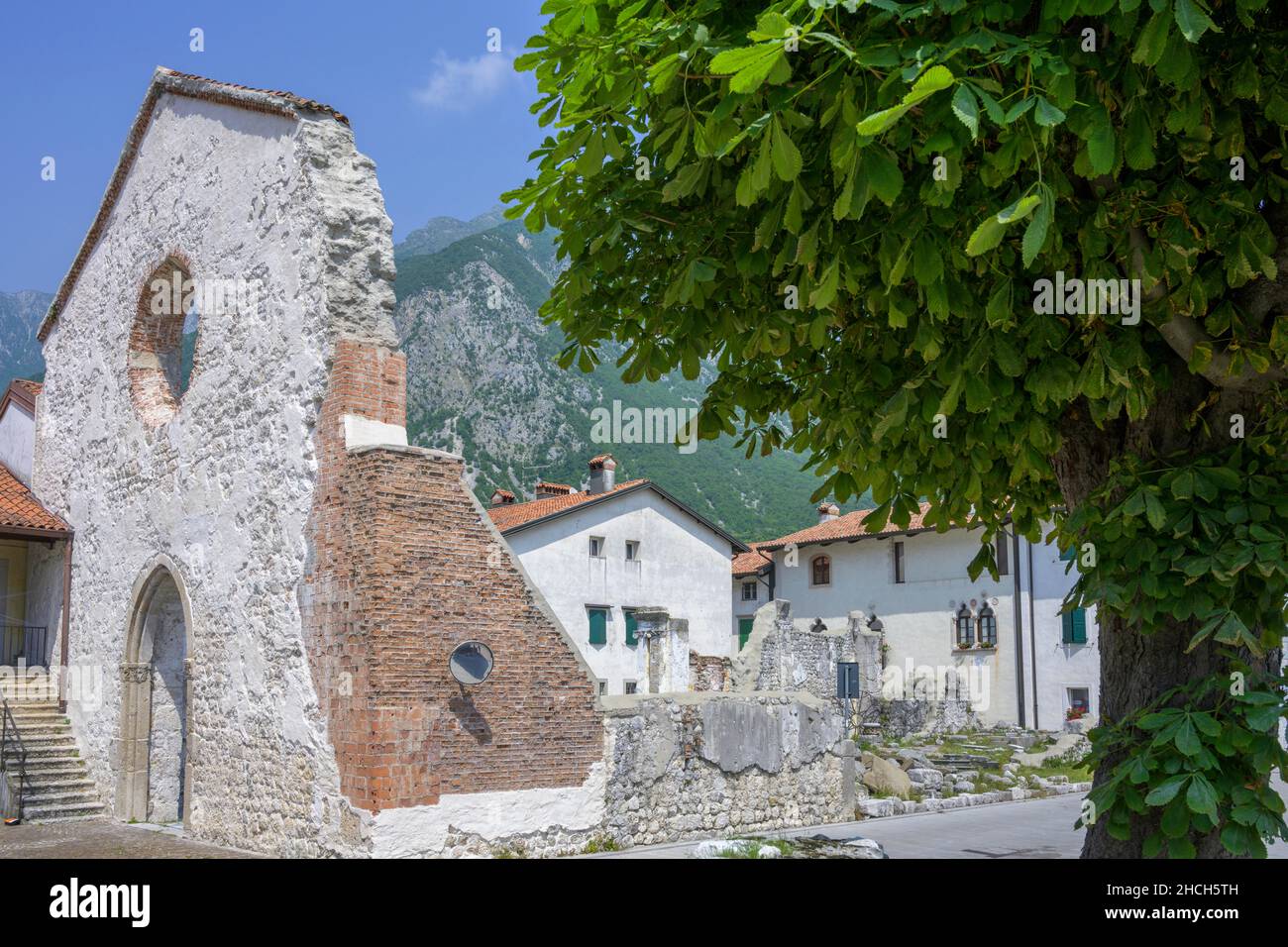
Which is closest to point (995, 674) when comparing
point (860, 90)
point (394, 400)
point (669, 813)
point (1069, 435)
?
point (669, 813)

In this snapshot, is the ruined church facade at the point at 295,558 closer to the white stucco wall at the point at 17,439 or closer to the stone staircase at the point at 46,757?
the stone staircase at the point at 46,757

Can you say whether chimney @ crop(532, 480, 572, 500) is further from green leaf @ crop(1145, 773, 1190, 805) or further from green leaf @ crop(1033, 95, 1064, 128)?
green leaf @ crop(1033, 95, 1064, 128)

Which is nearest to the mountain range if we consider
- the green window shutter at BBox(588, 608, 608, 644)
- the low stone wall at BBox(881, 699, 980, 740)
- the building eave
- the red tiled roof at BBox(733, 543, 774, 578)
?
the red tiled roof at BBox(733, 543, 774, 578)

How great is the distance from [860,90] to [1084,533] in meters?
2.34

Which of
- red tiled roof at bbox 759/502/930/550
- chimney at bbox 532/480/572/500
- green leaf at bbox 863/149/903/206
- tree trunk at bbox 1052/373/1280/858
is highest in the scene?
chimney at bbox 532/480/572/500

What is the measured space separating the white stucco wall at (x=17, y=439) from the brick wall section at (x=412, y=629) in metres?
11.7

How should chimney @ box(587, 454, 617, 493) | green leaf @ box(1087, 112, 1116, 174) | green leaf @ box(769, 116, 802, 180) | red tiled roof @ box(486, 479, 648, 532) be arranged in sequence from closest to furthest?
green leaf @ box(1087, 112, 1116, 174), green leaf @ box(769, 116, 802, 180), red tiled roof @ box(486, 479, 648, 532), chimney @ box(587, 454, 617, 493)

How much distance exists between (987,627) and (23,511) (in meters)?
27.8

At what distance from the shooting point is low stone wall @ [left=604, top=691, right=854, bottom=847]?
43.5ft

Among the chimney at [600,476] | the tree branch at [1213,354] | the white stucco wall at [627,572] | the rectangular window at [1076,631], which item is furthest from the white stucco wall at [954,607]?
the tree branch at [1213,354]

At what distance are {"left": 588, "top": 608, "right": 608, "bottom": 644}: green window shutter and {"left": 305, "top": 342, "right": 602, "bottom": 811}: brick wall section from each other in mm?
22447

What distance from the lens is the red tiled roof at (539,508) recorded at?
3462cm

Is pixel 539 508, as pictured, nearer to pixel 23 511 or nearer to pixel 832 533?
pixel 832 533
